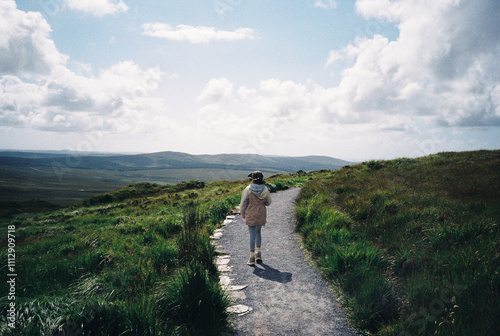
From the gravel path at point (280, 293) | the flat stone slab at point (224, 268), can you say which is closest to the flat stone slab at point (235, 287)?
the gravel path at point (280, 293)

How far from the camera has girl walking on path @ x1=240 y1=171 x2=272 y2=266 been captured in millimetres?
6695

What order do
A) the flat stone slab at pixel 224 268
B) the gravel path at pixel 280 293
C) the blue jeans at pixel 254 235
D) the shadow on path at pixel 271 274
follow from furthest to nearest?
the blue jeans at pixel 254 235
the flat stone slab at pixel 224 268
the shadow on path at pixel 271 274
the gravel path at pixel 280 293

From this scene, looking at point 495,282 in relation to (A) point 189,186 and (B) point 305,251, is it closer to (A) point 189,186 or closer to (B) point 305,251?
(B) point 305,251

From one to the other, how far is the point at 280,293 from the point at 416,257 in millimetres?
2971

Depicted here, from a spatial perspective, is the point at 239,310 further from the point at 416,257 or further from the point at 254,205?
the point at 416,257

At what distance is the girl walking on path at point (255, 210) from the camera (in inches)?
264

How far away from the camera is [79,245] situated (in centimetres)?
775

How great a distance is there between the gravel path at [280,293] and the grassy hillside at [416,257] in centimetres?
38

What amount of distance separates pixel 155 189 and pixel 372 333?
44.6 m

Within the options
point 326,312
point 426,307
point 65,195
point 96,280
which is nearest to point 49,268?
point 96,280

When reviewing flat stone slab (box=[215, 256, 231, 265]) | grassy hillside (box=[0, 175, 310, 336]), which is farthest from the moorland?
flat stone slab (box=[215, 256, 231, 265])

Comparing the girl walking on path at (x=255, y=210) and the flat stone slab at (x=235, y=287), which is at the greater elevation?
the girl walking on path at (x=255, y=210)

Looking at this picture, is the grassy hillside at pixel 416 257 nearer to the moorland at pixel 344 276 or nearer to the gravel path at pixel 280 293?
the moorland at pixel 344 276

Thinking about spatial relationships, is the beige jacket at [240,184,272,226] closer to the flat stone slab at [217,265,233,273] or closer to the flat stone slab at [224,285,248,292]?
the flat stone slab at [217,265,233,273]
